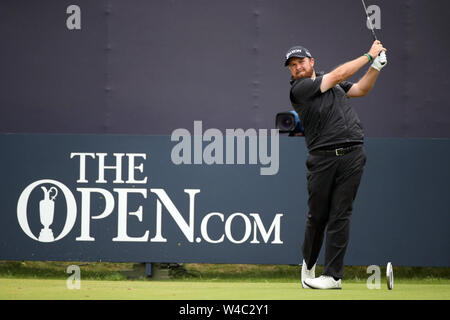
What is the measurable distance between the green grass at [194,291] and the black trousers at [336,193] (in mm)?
289

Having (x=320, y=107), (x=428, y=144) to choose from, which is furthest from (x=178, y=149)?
(x=428, y=144)

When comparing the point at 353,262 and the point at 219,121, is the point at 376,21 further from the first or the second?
the point at 353,262

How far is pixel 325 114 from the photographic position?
4871 mm

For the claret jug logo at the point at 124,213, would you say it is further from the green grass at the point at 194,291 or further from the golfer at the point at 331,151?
the golfer at the point at 331,151

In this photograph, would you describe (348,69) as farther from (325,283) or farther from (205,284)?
(205,284)

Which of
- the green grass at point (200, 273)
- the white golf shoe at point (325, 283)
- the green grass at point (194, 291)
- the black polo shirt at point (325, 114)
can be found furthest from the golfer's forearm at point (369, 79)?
the green grass at point (200, 273)

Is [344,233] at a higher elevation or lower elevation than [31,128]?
lower

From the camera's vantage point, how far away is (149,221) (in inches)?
247

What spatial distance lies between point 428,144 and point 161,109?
126 inches

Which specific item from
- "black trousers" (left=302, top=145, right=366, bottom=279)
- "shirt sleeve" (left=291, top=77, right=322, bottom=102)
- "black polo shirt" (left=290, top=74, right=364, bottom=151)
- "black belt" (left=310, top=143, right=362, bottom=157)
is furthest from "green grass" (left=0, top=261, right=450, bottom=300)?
"shirt sleeve" (left=291, top=77, right=322, bottom=102)

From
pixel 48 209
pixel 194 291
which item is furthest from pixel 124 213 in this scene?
pixel 194 291

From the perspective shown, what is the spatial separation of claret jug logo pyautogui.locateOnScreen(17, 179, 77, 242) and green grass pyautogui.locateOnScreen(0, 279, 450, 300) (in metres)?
0.42

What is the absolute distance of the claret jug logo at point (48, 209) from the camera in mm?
A: 6246

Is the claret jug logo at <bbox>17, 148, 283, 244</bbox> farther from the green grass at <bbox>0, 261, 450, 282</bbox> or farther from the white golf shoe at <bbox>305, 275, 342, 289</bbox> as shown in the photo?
the white golf shoe at <bbox>305, 275, 342, 289</bbox>
